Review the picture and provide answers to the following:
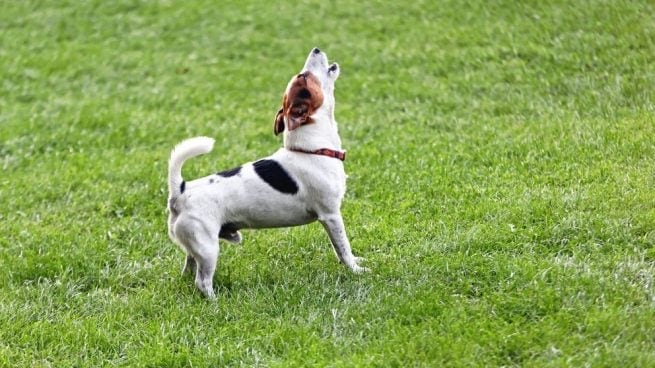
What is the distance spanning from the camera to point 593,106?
8.69m

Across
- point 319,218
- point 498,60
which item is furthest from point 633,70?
point 319,218

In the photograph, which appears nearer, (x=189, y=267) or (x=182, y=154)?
(x=182, y=154)

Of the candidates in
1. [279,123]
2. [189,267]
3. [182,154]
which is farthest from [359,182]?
[182,154]

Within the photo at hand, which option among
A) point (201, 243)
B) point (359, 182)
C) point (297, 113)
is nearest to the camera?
point (201, 243)

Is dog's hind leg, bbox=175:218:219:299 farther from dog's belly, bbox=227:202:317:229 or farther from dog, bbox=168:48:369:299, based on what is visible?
dog's belly, bbox=227:202:317:229

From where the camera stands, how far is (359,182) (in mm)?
7641

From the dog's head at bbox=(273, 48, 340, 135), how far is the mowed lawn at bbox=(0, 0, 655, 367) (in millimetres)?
1037

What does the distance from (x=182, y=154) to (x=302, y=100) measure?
82cm

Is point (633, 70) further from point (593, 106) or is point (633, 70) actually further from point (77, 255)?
point (77, 255)

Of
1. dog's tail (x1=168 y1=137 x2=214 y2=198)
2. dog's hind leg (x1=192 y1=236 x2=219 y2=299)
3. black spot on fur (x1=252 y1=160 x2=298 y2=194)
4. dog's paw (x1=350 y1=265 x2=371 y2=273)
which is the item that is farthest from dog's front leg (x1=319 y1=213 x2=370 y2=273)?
dog's tail (x1=168 y1=137 x2=214 y2=198)

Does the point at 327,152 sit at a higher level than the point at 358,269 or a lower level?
higher

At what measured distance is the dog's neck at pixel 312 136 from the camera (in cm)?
567

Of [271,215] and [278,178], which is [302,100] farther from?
[271,215]

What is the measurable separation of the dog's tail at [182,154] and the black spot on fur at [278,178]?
1.21 feet
